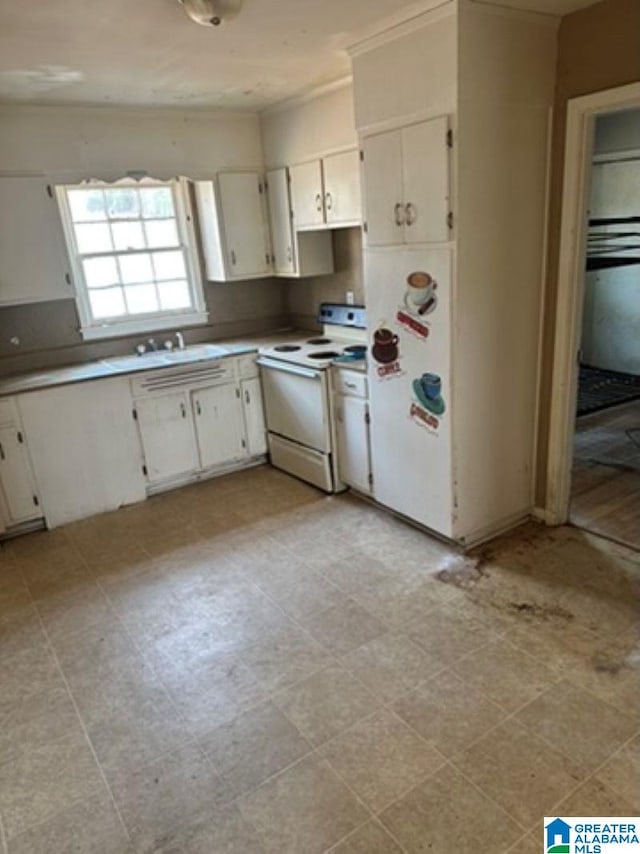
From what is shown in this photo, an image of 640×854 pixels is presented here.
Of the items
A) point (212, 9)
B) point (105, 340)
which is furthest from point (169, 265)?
point (212, 9)

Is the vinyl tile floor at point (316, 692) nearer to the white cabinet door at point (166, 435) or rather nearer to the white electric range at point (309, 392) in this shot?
the white electric range at point (309, 392)

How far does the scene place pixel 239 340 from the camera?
4.79 metres

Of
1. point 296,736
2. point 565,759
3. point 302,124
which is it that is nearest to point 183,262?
point 302,124

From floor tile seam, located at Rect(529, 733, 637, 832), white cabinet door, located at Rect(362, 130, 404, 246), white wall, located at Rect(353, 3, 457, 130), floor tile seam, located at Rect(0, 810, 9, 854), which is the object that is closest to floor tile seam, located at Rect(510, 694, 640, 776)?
floor tile seam, located at Rect(529, 733, 637, 832)

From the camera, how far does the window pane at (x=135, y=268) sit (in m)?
4.39

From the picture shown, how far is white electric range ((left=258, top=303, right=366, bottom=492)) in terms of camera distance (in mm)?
3830

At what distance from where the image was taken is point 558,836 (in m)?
1.67

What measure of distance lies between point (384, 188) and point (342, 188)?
2.83 feet

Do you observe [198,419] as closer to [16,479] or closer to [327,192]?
[16,479]

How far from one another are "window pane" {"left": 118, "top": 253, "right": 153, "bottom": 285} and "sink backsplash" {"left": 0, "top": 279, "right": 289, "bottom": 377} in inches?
16.4

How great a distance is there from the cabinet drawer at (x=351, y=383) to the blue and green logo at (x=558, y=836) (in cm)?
227

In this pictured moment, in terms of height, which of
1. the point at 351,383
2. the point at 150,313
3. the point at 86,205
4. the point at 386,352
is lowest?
the point at 351,383

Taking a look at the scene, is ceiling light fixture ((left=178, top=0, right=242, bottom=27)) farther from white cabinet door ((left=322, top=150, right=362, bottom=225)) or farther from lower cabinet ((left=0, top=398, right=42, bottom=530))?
lower cabinet ((left=0, top=398, right=42, bottom=530))

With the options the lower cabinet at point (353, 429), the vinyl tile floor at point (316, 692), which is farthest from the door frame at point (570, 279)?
the lower cabinet at point (353, 429)
